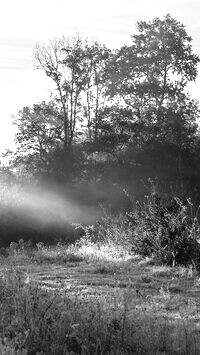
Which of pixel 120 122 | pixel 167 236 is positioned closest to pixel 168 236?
pixel 167 236

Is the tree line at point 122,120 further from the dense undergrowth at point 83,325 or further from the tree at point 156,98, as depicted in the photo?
the dense undergrowth at point 83,325

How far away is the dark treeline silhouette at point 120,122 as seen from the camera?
113 ft

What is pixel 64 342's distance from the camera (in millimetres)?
4809

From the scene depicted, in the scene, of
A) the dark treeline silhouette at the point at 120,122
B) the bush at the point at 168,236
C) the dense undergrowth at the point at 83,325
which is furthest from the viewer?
the dark treeline silhouette at the point at 120,122

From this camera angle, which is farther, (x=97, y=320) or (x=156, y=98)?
(x=156, y=98)

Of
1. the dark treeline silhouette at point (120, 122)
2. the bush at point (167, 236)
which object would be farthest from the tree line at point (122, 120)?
the bush at point (167, 236)

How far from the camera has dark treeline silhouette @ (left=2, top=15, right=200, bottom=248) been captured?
34.5 m

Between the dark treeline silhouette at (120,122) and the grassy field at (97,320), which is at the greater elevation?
the dark treeline silhouette at (120,122)

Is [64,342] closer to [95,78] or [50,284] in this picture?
[50,284]

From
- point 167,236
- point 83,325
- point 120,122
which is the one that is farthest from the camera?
point 120,122

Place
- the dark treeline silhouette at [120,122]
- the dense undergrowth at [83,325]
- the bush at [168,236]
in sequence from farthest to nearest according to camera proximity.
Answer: the dark treeline silhouette at [120,122] < the bush at [168,236] < the dense undergrowth at [83,325]

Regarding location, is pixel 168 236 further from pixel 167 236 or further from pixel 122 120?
pixel 122 120

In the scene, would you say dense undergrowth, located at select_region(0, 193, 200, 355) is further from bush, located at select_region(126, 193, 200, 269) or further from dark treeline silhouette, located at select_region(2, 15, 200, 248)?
dark treeline silhouette, located at select_region(2, 15, 200, 248)

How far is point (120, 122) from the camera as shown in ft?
116
